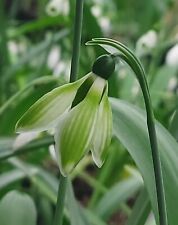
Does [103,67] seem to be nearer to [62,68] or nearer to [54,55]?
[62,68]

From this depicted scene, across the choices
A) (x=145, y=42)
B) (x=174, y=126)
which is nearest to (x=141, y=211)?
(x=174, y=126)

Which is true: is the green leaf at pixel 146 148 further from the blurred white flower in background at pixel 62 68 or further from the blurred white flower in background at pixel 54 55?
the blurred white flower in background at pixel 54 55

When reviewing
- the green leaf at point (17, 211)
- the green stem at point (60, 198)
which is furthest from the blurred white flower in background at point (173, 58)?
the green stem at point (60, 198)

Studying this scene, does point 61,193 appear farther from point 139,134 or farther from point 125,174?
point 125,174

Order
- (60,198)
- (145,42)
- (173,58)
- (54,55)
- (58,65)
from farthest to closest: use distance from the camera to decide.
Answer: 1. (54,55)
2. (58,65)
3. (173,58)
4. (145,42)
5. (60,198)

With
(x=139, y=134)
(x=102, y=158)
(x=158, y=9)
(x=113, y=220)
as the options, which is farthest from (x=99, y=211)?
(x=158, y=9)
